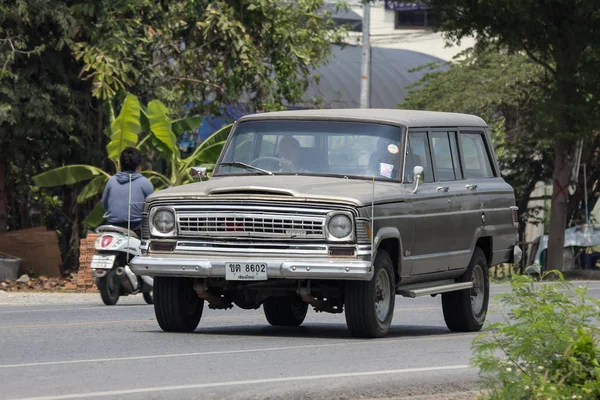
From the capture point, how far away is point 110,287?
1652cm

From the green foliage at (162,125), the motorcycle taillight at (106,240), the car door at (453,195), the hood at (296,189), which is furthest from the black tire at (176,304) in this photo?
the green foliage at (162,125)

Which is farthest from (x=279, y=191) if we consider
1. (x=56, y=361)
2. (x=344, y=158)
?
(x=56, y=361)

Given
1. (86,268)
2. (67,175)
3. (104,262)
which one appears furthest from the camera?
(67,175)

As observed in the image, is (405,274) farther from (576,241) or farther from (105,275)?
(576,241)

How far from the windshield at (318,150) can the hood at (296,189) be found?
0.19m

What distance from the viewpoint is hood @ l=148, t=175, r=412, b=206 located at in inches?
430

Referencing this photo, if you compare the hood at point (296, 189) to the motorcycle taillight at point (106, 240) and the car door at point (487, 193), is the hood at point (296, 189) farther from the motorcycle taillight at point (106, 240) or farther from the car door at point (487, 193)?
the motorcycle taillight at point (106, 240)

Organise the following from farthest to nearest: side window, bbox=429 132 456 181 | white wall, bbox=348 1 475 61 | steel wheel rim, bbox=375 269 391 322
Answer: white wall, bbox=348 1 475 61 < side window, bbox=429 132 456 181 < steel wheel rim, bbox=375 269 391 322

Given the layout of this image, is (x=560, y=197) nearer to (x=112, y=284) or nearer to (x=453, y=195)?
(x=112, y=284)

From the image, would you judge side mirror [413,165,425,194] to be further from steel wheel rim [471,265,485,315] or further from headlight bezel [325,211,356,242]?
steel wheel rim [471,265,485,315]

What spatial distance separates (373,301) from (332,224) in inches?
29.7

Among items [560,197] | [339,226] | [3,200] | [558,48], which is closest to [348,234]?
[339,226]

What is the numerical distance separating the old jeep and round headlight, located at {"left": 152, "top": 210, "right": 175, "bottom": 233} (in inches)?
0.5

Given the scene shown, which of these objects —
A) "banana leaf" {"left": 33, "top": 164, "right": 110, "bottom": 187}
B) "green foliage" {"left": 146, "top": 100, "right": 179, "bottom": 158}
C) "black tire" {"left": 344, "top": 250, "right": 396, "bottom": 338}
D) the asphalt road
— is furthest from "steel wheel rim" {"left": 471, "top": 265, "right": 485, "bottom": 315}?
"banana leaf" {"left": 33, "top": 164, "right": 110, "bottom": 187}
